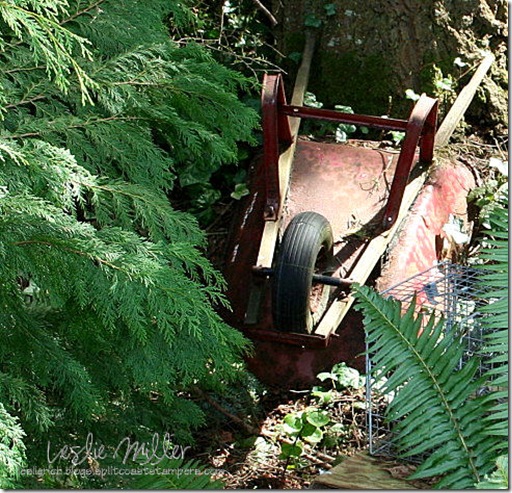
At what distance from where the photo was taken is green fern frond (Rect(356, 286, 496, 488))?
92.0 inches

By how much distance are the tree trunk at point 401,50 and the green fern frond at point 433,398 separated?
8.62ft

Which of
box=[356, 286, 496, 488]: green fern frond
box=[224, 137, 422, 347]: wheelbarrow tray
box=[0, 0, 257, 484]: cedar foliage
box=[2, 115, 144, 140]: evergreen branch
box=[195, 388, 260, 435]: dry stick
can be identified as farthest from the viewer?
box=[224, 137, 422, 347]: wheelbarrow tray

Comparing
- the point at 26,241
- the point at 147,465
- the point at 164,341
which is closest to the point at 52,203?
the point at 26,241

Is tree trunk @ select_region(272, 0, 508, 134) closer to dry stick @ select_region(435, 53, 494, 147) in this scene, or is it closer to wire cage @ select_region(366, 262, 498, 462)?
dry stick @ select_region(435, 53, 494, 147)

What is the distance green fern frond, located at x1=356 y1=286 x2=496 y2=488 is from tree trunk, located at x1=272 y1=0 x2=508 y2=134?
103 inches

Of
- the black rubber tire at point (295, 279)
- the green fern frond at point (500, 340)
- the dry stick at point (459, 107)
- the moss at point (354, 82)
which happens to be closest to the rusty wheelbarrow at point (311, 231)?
the black rubber tire at point (295, 279)

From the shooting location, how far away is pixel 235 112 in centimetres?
302

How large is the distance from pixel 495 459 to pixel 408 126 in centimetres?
185

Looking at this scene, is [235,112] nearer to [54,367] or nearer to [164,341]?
[164,341]

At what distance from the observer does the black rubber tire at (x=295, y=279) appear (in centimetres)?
347

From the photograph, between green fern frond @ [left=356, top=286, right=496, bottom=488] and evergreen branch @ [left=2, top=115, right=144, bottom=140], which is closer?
green fern frond @ [left=356, top=286, right=496, bottom=488]

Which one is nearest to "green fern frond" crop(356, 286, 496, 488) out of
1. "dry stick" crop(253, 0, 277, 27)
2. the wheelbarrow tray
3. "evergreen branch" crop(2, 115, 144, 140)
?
"evergreen branch" crop(2, 115, 144, 140)

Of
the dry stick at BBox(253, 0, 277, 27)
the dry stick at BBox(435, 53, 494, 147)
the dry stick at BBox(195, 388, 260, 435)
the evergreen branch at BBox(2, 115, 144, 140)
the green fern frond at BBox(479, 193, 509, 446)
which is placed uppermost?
the dry stick at BBox(253, 0, 277, 27)

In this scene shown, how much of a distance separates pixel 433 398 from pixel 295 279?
3.74 ft
